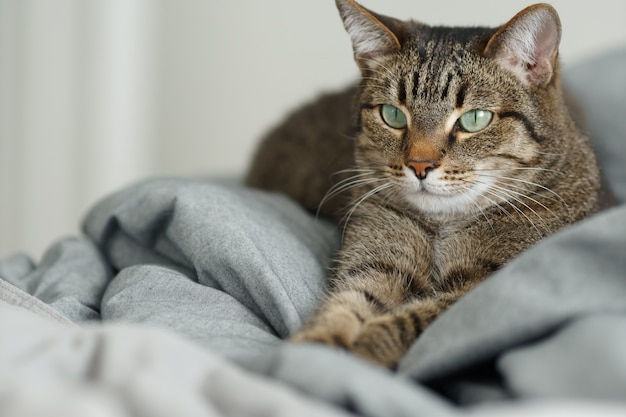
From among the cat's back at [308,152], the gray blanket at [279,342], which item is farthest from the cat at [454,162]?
the cat's back at [308,152]

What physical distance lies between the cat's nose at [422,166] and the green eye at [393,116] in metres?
0.14

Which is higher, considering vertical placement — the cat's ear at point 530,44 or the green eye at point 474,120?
the cat's ear at point 530,44

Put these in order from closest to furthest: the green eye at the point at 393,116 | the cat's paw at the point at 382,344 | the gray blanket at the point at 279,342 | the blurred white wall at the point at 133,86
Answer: the gray blanket at the point at 279,342, the cat's paw at the point at 382,344, the green eye at the point at 393,116, the blurred white wall at the point at 133,86

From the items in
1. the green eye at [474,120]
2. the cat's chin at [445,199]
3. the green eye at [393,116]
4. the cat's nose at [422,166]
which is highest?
the green eye at [474,120]

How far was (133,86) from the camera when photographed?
329cm

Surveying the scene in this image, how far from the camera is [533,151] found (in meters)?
1.39

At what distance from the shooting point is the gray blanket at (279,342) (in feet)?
2.57

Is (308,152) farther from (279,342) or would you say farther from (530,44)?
(279,342)

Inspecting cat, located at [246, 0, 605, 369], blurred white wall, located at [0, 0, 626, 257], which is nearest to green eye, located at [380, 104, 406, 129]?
cat, located at [246, 0, 605, 369]

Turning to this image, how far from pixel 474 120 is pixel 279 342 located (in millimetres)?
604

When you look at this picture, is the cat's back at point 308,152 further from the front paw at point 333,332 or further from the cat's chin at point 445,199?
the front paw at point 333,332

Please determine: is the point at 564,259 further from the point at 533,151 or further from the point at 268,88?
the point at 268,88

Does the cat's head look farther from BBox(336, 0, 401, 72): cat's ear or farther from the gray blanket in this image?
the gray blanket

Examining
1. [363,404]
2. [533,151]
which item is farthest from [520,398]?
[533,151]
